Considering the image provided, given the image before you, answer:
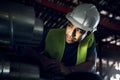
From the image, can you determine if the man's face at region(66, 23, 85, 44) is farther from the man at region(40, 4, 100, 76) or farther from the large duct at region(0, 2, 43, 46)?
the large duct at region(0, 2, 43, 46)

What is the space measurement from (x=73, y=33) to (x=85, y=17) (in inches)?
6.3

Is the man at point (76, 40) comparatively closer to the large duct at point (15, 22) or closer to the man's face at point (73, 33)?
the man's face at point (73, 33)

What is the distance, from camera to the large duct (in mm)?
886

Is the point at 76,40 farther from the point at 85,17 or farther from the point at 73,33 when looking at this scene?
the point at 85,17

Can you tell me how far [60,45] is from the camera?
6.33 feet

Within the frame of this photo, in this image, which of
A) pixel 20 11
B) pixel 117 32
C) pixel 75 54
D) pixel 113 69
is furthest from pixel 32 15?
pixel 113 69

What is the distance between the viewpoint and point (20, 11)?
91 cm

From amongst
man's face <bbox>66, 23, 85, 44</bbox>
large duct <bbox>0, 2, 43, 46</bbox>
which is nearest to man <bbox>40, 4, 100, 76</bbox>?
man's face <bbox>66, 23, 85, 44</bbox>

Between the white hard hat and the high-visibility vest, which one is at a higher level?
the white hard hat

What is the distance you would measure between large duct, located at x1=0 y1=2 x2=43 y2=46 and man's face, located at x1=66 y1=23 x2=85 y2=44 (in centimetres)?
90

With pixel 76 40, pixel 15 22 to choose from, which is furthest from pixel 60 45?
pixel 15 22

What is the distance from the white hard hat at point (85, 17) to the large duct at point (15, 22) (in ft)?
3.00

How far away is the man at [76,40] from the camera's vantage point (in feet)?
6.02

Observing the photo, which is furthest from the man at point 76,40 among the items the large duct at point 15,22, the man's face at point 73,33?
the large duct at point 15,22
